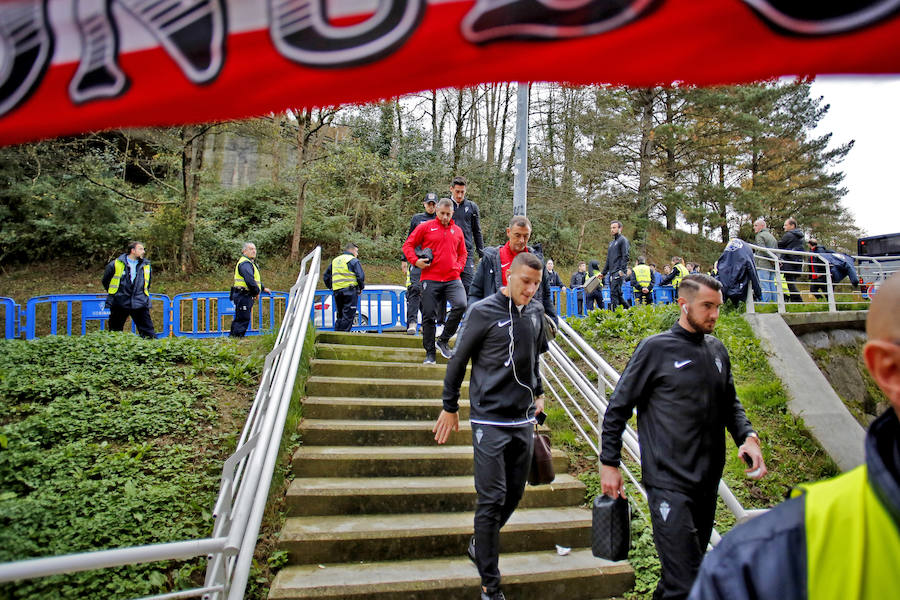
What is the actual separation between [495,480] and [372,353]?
374cm

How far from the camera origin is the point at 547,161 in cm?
2480

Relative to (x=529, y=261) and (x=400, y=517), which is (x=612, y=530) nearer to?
(x=529, y=261)

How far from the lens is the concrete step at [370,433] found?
518cm

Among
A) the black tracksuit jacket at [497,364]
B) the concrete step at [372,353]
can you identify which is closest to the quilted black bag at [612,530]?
the black tracksuit jacket at [497,364]

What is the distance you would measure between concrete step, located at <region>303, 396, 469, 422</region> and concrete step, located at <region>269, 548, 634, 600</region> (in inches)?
72.2

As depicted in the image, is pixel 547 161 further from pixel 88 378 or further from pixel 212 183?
pixel 88 378

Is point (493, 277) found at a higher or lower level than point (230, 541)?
higher

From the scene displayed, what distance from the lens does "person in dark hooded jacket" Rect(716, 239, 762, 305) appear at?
8758mm

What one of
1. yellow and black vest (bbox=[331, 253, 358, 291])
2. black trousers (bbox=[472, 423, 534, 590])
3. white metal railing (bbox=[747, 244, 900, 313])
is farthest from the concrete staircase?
white metal railing (bbox=[747, 244, 900, 313])

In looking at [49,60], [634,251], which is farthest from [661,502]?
[634,251]

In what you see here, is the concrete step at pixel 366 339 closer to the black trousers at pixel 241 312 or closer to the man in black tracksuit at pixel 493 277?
the man in black tracksuit at pixel 493 277

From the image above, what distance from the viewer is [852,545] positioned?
89cm

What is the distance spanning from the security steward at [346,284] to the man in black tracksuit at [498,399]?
533 centimetres

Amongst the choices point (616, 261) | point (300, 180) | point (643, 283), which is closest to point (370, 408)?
point (616, 261)
